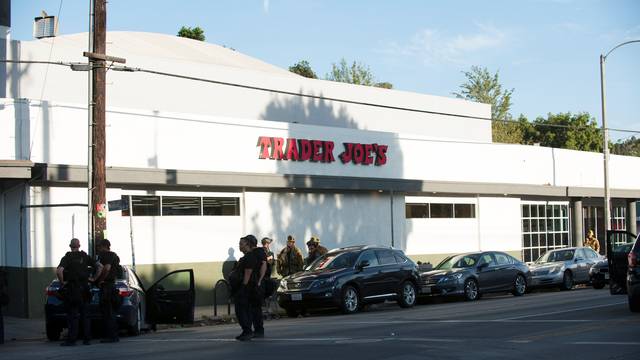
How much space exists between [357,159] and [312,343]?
16102mm

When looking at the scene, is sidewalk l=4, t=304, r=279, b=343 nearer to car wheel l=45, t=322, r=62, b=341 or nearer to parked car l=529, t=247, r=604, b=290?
car wheel l=45, t=322, r=62, b=341

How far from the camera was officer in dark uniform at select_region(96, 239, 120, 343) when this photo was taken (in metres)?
15.1

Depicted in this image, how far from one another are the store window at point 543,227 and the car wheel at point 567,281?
23.6ft

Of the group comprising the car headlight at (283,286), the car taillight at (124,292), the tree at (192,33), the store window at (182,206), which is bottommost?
the car headlight at (283,286)

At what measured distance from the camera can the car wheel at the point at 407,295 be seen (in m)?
22.2

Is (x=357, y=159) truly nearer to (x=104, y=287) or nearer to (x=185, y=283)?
(x=185, y=283)

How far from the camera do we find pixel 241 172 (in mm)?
25281

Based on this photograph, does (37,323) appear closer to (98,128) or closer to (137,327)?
(137,327)

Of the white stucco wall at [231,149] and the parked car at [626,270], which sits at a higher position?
the white stucco wall at [231,149]

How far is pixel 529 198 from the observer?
119 feet

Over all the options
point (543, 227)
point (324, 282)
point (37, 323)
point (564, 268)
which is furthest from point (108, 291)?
point (543, 227)

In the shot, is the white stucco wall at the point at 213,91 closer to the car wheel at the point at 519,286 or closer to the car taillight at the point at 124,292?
the car wheel at the point at 519,286

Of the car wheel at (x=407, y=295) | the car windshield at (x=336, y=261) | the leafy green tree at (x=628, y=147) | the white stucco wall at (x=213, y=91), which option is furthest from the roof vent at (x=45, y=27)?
the leafy green tree at (x=628, y=147)

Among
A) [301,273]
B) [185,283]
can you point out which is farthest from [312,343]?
[185,283]
